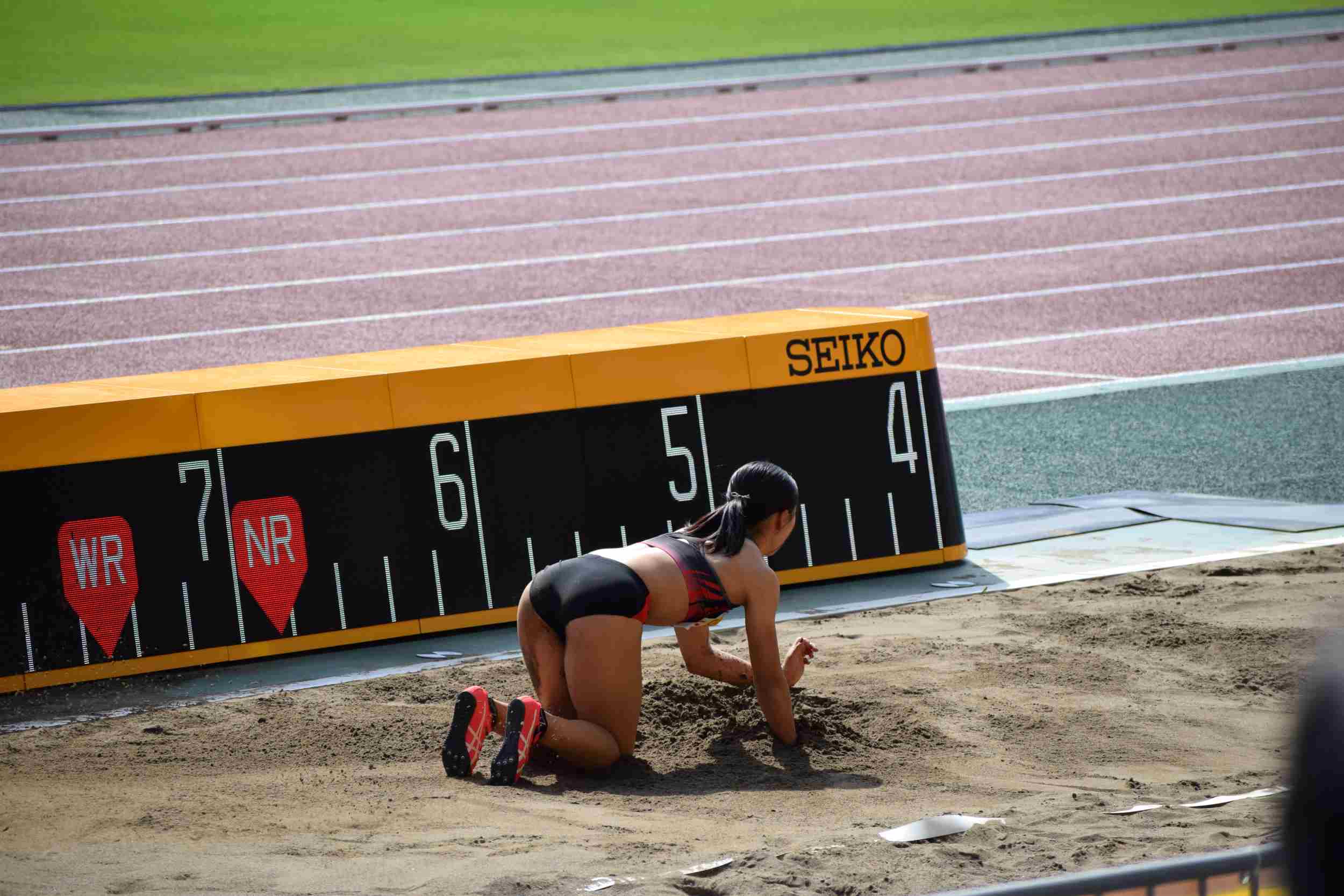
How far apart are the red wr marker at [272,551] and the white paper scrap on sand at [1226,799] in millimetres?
4050

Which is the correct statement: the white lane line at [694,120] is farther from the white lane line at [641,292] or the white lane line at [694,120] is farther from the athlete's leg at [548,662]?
the athlete's leg at [548,662]

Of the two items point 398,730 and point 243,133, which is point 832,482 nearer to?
point 398,730

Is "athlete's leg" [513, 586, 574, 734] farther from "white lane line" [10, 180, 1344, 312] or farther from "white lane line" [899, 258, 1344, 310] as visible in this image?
"white lane line" [10, 180, 1344, 312]

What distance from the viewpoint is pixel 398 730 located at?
19.6 feet

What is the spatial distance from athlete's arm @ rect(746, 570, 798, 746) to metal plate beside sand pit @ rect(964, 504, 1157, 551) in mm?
3073

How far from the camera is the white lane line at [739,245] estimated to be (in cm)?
1727

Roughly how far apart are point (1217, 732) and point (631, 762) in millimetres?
2179

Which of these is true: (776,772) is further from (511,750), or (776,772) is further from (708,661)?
(511,750)

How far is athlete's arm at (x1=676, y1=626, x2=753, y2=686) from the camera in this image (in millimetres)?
5922

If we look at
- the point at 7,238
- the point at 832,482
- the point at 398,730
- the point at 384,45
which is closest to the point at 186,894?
the point at 398,730

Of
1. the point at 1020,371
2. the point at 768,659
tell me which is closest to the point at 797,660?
the point at 768,659

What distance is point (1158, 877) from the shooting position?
2.26 m

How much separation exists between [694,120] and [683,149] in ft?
6.51

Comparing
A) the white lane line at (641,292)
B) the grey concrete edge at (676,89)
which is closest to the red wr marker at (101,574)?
the white lane line at (641,292)
